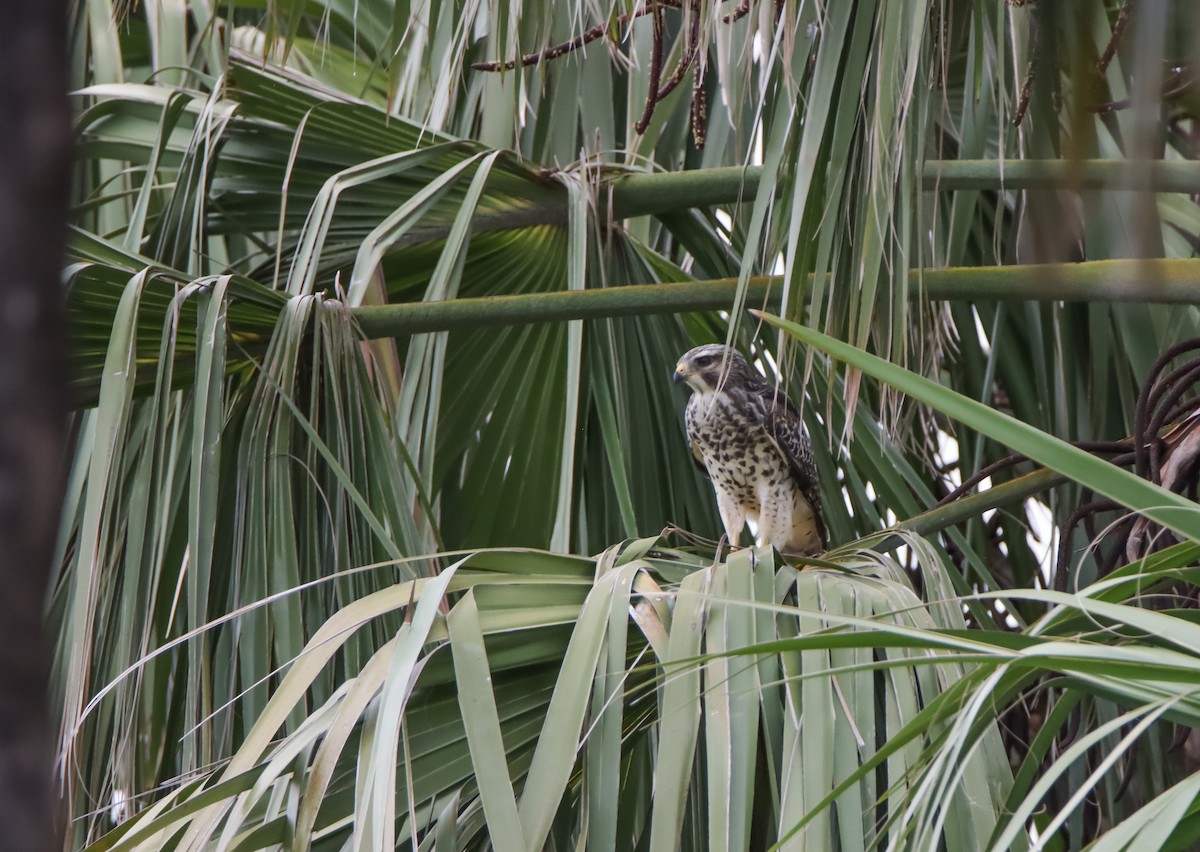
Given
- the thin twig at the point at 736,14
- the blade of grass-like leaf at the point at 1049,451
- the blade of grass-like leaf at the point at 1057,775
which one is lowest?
the blade of grass-like leaf at the point at 1057,775

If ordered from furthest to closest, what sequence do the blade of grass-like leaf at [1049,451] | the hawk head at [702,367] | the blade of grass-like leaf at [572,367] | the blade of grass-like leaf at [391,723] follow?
the hawk head at [702,367] < the blade of grass-like leaf at [572,367] < the blade of grass-like leaf at [391,723] < the blade of grass-like leaf at [1049,451]

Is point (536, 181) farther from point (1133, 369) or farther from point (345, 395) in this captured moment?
point (1133, 369)

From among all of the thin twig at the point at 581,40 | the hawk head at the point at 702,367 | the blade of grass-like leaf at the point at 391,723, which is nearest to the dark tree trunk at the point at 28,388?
the blade of grass-like leaf at the point at 391,723

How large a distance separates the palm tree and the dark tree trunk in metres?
0.32

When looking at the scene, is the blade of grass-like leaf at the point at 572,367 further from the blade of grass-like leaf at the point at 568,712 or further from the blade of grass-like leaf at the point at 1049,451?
the blade of grass-like leaf at the point at 1049,451

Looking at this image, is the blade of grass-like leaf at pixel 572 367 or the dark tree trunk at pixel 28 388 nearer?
the dark tree trunk at pixel 28 388

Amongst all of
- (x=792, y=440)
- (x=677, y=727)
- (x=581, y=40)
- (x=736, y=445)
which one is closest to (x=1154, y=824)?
(x=677, y=727)

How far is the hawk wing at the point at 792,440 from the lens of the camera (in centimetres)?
446

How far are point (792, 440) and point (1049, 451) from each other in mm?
3242

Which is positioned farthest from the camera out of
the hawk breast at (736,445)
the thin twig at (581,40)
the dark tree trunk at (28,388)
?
the hawk breast at (736,445)

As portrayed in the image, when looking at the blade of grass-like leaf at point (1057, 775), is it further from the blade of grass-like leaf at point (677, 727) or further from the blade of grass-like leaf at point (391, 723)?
the blade of grass-like leaf at point (391, 723)

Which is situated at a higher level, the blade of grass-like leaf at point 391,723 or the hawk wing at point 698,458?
the hawk wing at point 698,458

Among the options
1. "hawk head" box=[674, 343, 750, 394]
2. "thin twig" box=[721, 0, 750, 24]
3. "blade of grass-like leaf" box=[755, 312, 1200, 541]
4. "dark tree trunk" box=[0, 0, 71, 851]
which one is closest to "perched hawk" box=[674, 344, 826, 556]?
"hawk head" box=[674, 343, 750, 394]

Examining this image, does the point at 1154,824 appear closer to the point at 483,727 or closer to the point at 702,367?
the point at 483,727
